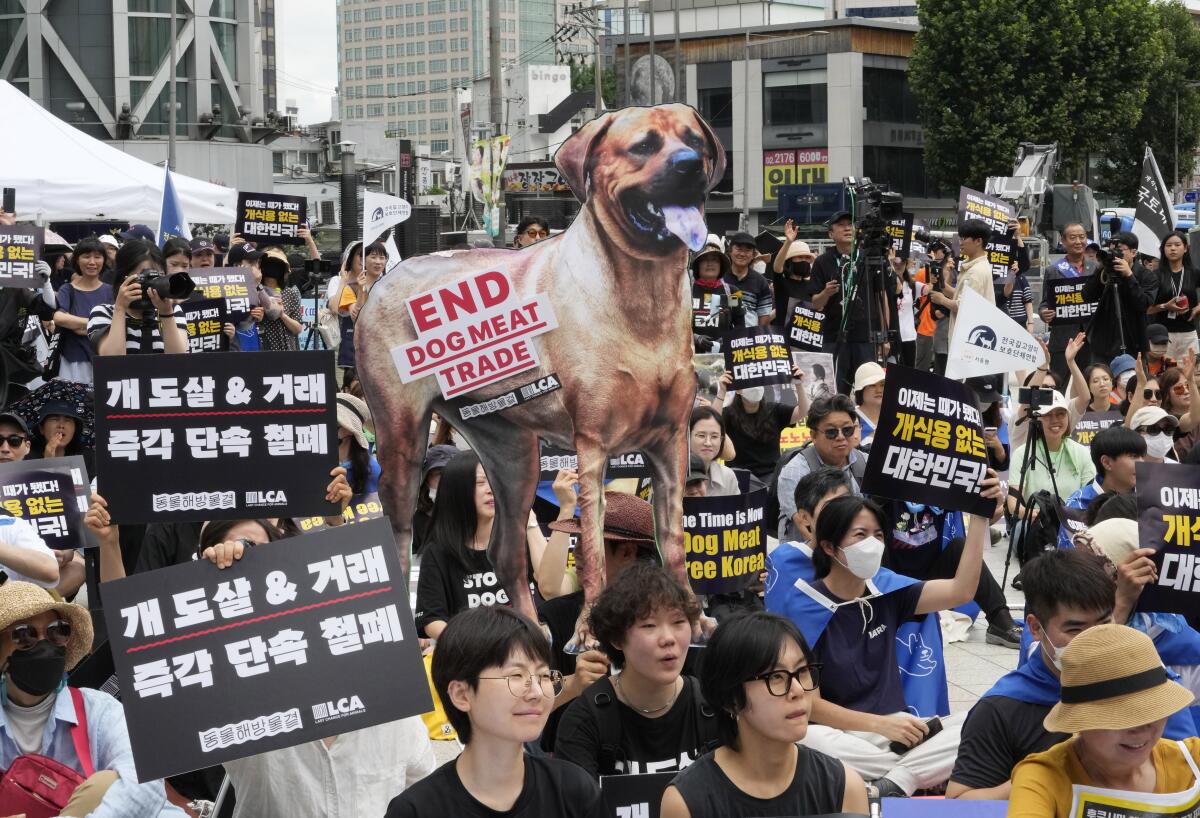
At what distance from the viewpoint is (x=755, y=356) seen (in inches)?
342

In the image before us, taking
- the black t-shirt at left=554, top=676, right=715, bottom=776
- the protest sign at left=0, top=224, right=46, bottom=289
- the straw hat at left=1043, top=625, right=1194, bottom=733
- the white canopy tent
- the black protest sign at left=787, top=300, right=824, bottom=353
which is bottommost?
the black t-shirt at left=554, top=676, right=715, bottom=776

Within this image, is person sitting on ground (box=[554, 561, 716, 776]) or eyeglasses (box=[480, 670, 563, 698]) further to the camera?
person sitting on ground (box=[554, 561, 716, 776])

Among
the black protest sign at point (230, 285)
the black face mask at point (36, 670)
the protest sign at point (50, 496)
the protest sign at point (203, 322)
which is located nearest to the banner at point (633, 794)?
the black face mask at point (36, 670)

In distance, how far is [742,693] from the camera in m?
3.86

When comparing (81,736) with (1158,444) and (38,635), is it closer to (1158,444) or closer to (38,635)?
(38,635)

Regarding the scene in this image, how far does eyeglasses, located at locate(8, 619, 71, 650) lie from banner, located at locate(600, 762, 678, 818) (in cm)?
161

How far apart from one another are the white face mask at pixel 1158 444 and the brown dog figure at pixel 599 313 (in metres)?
4.05

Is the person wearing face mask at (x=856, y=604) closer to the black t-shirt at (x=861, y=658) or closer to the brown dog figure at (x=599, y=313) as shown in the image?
the black t-shirt at (x=861, y=658)

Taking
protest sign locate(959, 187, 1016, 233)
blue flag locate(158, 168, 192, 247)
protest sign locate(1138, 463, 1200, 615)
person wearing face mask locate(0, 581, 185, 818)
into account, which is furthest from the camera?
blue flag locate(158, 168, 192, 247)

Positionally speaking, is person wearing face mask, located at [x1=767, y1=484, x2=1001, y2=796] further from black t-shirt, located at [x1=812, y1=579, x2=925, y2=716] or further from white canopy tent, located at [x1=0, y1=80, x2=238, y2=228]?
white canopy tent, located at [x1=0, y1=80, x2=238, y2=228]

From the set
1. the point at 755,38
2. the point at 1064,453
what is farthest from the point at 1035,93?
the point at 1064,453

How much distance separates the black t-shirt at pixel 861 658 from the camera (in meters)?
5.44

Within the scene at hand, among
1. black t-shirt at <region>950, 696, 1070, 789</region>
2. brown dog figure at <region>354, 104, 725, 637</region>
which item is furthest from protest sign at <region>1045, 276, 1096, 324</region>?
black t-shirt at <region>950, 696, 1070, 789</region>

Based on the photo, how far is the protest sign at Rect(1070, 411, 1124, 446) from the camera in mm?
10109
